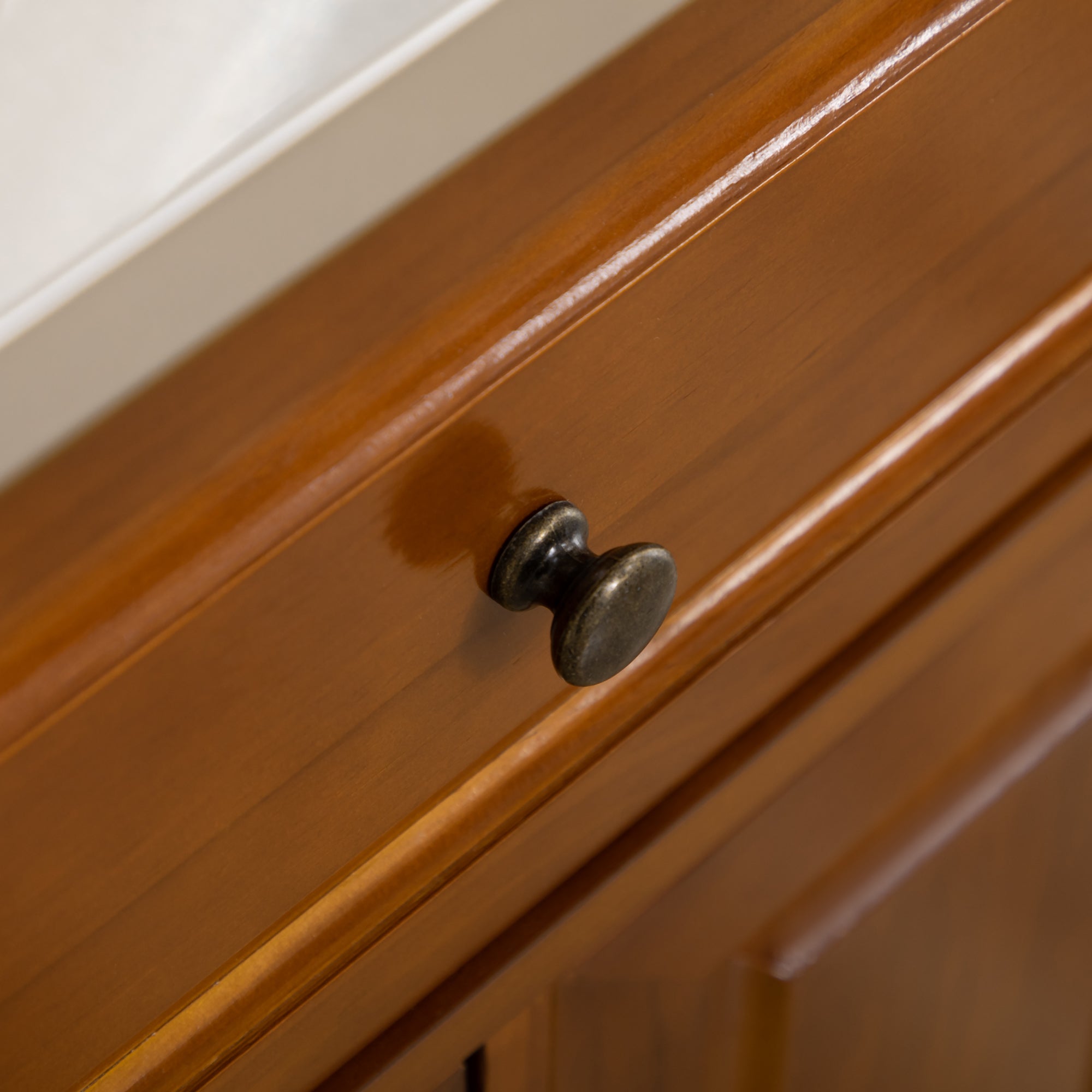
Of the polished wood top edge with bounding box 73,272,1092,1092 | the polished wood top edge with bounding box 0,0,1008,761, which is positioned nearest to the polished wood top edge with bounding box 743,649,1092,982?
the polished wood top edge with bounding box 73,272,1092,1092

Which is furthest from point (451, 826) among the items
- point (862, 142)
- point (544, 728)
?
point (862, 142)

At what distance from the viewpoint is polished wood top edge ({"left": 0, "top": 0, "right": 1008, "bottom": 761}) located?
0.47 feet

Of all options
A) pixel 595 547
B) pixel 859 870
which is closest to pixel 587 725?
pixel 595 547

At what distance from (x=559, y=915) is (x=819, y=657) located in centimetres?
9

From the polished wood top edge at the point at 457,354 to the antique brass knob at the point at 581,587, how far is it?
1.4 inches

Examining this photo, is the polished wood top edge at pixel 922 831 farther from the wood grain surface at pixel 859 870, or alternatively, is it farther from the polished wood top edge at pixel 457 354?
the polished wood top edge at pixel 457 354

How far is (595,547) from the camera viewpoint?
0.70 ft

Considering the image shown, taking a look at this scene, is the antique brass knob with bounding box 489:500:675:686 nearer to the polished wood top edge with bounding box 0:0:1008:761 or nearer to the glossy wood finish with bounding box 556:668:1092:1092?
the polished wood top edge with bounding box 0:0:1008:761

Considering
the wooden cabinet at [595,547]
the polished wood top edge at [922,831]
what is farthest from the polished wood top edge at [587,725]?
the polished wood top edge at [922,831]

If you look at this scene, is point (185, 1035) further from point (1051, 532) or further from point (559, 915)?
point (1051, 532)

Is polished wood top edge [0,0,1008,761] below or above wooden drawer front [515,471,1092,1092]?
above

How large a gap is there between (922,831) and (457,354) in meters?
0.28

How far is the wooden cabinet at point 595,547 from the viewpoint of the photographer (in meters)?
0.15

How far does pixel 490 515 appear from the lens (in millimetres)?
189
